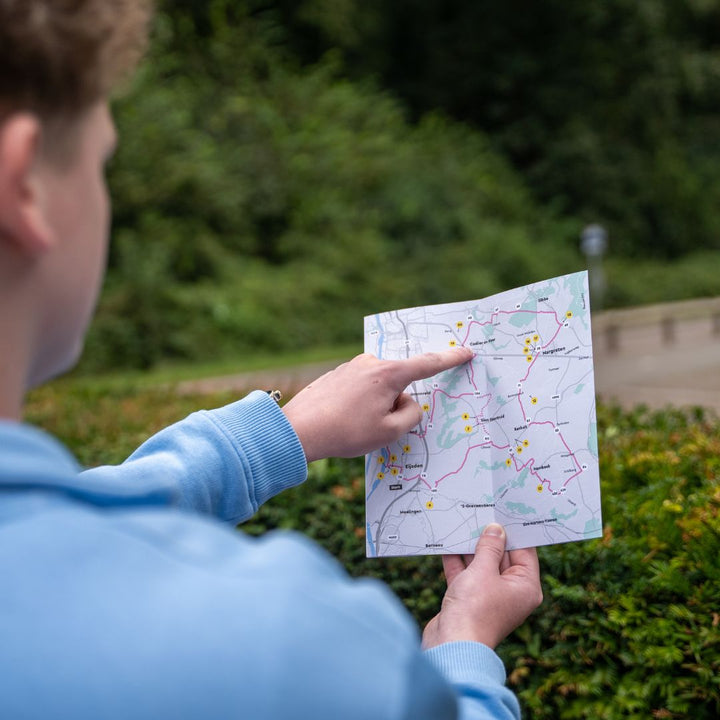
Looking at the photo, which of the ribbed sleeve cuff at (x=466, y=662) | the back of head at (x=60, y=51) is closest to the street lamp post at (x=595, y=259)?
the ribbed sleeve cuff at (x=466, y=662)

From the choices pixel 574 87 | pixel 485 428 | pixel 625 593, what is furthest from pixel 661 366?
pixel 574 87

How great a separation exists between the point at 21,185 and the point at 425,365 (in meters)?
0.90

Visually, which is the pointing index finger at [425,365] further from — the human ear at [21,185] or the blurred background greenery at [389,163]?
the blurred background greenery at [389,163]

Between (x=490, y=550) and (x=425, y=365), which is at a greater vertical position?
(x=425, y=365)

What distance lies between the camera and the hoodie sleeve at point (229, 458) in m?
1.33

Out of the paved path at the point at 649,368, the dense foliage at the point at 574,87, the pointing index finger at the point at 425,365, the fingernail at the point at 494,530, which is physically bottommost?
the fingernail at the point at 494,530

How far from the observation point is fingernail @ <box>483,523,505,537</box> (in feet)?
4.45

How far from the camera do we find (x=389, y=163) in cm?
2166

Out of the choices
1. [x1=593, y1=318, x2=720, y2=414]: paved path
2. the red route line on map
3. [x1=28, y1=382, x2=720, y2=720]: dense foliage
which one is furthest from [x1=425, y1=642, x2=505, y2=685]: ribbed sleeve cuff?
[x1=593, y1=318, x2=720, y2=414]: paved path

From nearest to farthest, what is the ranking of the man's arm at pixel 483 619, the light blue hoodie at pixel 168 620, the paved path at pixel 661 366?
the light blue hoodie at pixel 168 620 → the man's arm at pixel 483 619 → the paved path at pixel 661 366

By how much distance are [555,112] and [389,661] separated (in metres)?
28.2

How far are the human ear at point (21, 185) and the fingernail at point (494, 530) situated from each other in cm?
89

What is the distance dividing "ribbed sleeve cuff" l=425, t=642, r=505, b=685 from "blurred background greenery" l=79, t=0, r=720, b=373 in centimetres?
1370

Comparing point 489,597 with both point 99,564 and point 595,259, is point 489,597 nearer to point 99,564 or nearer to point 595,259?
point 99,564
